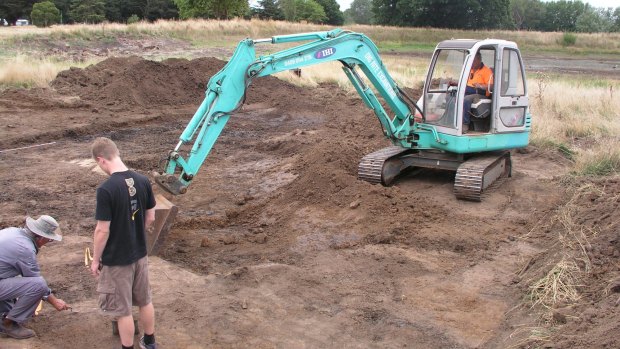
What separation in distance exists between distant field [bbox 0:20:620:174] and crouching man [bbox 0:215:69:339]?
875cm

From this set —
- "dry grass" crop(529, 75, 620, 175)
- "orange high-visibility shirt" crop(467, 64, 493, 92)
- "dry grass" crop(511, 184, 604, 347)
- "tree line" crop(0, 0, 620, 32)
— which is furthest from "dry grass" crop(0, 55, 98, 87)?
"tree line" crop(0, 0, 620, 32)

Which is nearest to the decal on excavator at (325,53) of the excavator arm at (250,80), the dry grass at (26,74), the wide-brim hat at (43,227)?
the excavator arm at (250,80)

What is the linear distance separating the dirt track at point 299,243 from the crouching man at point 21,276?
0.24 m

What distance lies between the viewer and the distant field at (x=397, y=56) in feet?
43.4

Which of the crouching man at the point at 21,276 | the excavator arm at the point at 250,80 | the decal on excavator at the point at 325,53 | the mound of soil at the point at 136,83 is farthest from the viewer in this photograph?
the mound of soil at the point at 136,83

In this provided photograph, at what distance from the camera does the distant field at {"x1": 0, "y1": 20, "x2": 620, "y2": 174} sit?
13219 mm

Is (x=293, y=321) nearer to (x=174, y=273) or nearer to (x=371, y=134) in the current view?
(x=174, y=273)

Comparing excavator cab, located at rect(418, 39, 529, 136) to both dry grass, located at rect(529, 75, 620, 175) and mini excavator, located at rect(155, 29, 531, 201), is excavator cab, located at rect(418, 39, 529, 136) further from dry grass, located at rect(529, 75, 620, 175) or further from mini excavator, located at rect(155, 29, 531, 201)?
dry grass, located at rect(529, 75, 620, 175)

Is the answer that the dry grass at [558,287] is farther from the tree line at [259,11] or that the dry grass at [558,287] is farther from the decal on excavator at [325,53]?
the tree line at [259,11]

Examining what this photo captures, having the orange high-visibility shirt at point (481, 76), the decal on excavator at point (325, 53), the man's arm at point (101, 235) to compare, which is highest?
the decal on excavator at point (325, 53)

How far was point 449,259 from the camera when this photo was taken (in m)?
7.24

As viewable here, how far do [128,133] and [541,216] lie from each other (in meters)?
9.46

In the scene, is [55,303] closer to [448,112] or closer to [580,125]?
[448,112]

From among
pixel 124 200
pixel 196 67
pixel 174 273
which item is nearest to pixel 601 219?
pixel 174 273
